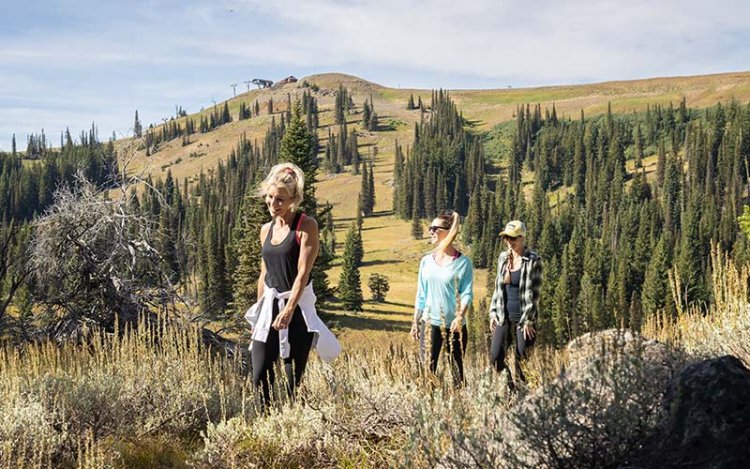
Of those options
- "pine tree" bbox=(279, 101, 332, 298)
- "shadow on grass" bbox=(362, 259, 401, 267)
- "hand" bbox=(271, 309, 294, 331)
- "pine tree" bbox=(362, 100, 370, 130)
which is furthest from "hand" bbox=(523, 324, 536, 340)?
"pine tree" bbox=(362, 100, 370, 130)

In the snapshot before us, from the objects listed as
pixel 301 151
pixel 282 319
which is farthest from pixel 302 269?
pixel 301 151

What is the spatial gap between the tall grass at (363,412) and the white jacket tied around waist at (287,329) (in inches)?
9.6

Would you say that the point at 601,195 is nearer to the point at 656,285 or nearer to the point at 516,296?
the point at 656,285

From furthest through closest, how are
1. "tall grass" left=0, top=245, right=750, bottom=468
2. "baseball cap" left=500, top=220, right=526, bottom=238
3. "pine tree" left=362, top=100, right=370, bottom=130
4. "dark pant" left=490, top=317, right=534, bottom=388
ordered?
"pine tree" left=362, top=100, right=370, bottom=130, "baseball cap" left=500, top=220, right=526, bottom=238, "dark pant" left=490, top=317, right=534, bottom=388, "tall grass" left=0, top=245, right=750, bottom=468

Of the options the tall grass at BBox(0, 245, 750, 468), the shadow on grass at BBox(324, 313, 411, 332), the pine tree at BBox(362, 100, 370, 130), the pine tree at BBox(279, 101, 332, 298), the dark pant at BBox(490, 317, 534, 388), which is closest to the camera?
the tall grass at BBox(0, 245, 750, 468)

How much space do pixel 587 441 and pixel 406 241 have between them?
110 m

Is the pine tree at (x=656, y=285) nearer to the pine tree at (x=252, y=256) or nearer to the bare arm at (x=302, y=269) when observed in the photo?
the pine tree at (x=252, y=256)

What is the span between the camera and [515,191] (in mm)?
122438

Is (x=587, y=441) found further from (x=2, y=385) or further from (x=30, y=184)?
(x=30, y=184)

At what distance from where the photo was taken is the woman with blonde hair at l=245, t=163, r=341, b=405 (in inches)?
168

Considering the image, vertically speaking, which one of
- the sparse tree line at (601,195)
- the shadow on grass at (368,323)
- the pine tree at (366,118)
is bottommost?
the shadow on grass at (368,323)

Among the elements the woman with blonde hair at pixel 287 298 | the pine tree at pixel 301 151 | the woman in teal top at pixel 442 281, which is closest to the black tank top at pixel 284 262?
the woman with blonde hair at pixel 287 298

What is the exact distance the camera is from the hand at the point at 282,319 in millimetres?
4188

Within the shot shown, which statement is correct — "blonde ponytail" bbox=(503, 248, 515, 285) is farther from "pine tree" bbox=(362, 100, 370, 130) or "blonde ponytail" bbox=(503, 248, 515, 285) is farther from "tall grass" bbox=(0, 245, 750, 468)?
"pine tree" bbox=(362, 100, 370, 130)
